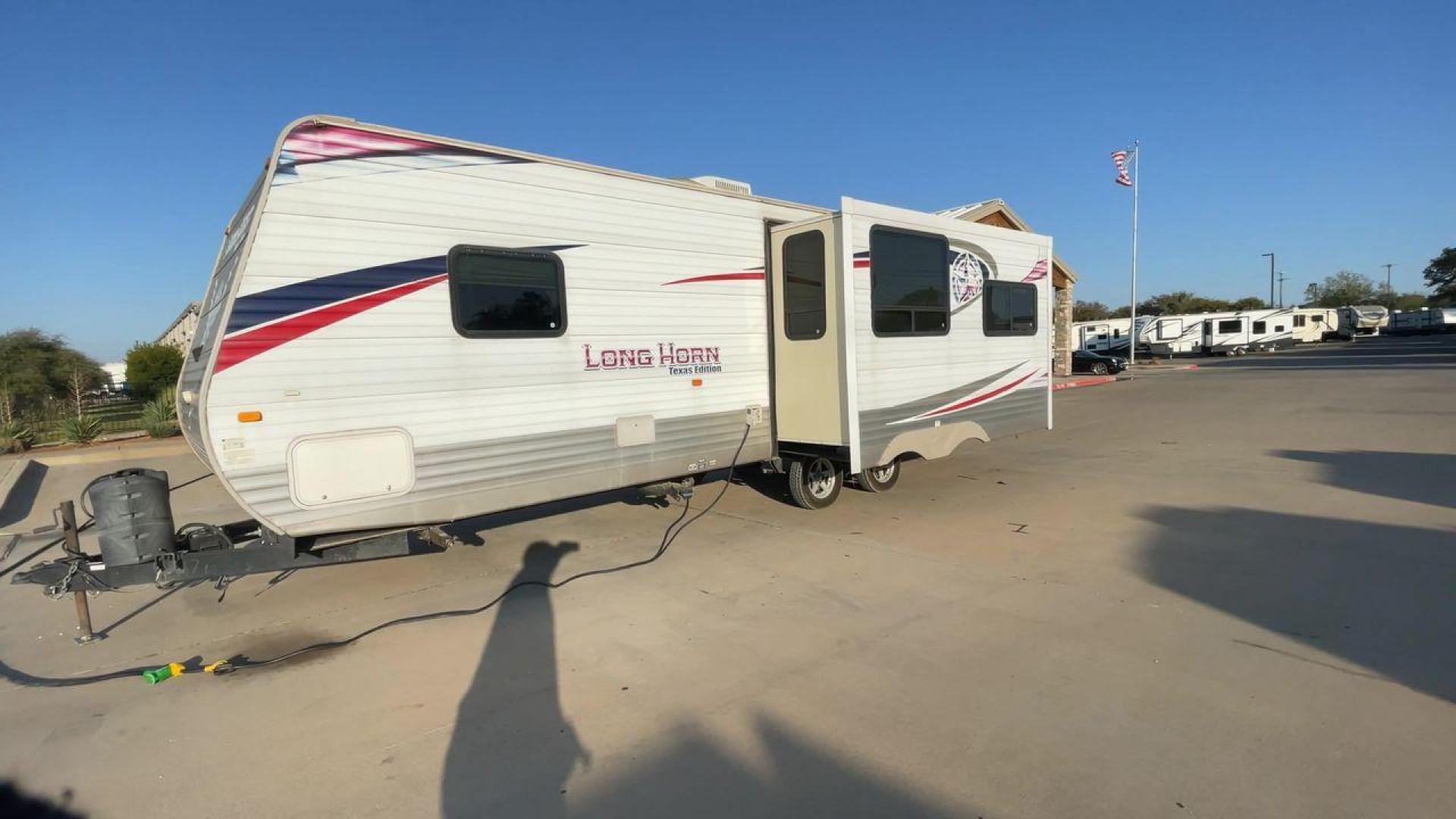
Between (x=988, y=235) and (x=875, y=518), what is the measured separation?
12.1 feet

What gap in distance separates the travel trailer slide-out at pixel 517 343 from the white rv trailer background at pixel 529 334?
0.6 inches

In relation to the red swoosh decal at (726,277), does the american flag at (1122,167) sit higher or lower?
higher

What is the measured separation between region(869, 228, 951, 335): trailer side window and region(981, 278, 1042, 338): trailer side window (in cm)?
91

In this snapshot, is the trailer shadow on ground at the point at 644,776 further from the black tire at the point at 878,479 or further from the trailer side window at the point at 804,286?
the black tire at the point at 878,479

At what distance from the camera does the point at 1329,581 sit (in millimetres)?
5250

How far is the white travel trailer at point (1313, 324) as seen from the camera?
48719 mm

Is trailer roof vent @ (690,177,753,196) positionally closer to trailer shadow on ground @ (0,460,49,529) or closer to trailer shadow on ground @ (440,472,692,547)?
trailer shadow on ground @ (440,472,692,547)

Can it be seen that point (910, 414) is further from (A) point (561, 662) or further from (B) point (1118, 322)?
(B) point (1118, 322)

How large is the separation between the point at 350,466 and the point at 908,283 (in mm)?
5448

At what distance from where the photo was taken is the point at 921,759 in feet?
10.7

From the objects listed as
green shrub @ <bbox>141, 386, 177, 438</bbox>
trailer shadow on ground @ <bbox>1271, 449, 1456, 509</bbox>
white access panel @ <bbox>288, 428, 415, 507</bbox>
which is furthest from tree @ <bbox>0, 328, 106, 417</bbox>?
trailer shadow on ground @ <bbox>1271, 449, 1456, 509</bbox>

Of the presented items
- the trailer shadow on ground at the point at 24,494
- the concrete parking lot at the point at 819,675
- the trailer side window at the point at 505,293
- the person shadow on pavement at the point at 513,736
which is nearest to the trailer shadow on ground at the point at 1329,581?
the concrete parking lot at the point at 819,675

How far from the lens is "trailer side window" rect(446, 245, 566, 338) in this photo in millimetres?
5176

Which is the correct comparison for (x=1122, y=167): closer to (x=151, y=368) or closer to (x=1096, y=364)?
(x=1096, y=364)
